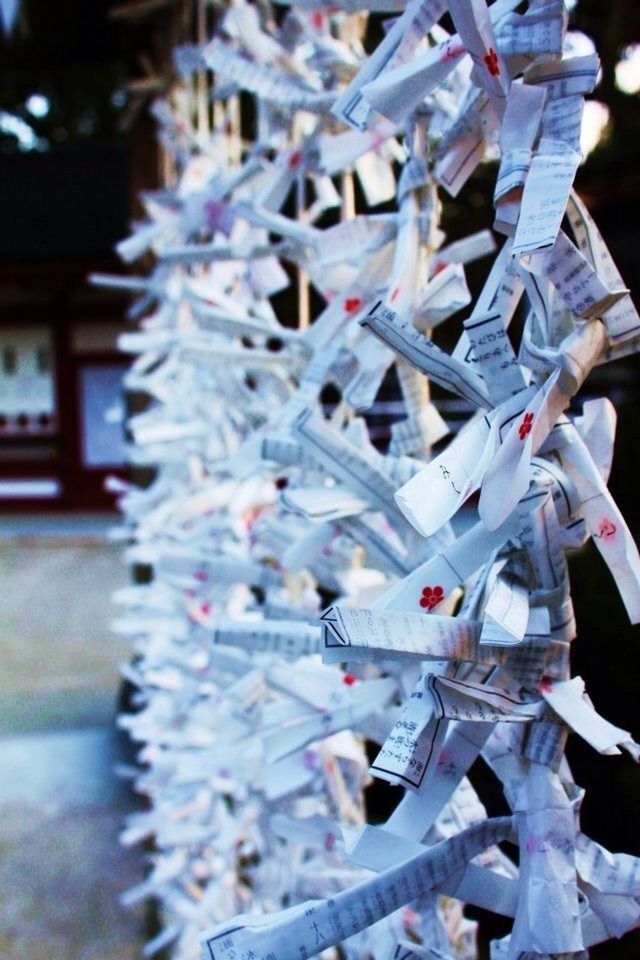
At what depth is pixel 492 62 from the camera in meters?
0.23

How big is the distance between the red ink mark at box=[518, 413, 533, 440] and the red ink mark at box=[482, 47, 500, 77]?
0.29 feet

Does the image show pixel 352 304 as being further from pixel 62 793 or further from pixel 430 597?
pixel 62 793

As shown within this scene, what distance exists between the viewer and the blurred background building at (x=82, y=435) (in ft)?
2.19

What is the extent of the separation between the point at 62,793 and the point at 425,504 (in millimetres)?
1632

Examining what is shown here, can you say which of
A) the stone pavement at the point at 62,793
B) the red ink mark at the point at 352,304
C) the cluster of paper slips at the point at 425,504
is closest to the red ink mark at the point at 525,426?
the cluster of paper slips at the point at 425,504

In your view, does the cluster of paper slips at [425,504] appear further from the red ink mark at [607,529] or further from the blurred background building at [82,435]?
the blurred background building at [82,435]

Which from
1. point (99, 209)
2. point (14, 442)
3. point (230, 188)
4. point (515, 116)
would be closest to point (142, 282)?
point (230, 188)

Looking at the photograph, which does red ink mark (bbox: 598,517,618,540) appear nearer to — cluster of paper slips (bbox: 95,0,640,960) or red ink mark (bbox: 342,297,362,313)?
cluster of paper slips (bbox: 95,0,640,960)

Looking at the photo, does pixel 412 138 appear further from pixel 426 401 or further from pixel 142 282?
pixel 142 282

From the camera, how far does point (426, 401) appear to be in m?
0.32

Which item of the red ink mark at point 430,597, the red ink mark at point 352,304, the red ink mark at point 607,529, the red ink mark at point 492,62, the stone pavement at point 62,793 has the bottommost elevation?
the stone pavement at point 62,793

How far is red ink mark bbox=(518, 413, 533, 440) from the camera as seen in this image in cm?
21

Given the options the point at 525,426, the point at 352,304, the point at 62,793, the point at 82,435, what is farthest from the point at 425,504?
the point at 82,435

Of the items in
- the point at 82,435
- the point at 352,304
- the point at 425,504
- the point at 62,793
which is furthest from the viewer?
the point at 82,435
